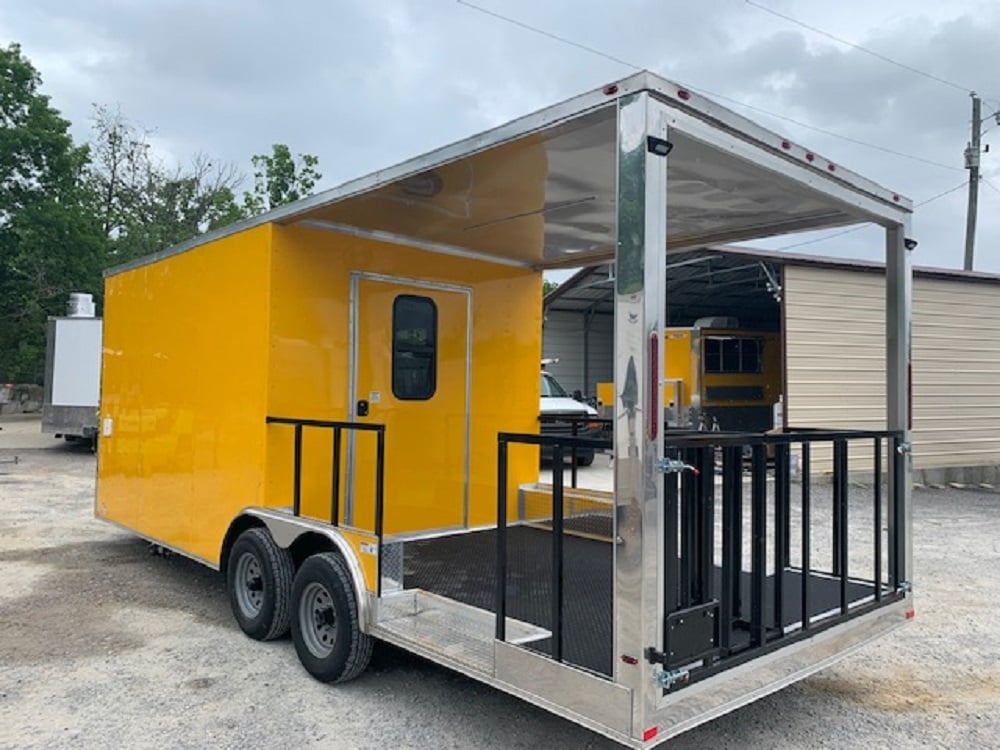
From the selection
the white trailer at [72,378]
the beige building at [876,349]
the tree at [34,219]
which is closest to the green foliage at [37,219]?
the tree at [34,219]

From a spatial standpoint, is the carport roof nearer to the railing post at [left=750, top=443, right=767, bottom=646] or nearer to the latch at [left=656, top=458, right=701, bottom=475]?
the railing post at [left=750, top=443, right=767, bottom=646]

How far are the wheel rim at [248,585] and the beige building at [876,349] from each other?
28.2 ft

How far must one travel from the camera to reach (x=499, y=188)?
397cm

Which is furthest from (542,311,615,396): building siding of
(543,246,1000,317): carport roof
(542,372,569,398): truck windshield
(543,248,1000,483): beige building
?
(542,372,569,398): truck windshield

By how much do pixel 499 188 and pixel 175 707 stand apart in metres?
2.97

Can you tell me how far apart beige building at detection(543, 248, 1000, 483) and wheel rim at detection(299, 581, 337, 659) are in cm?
876

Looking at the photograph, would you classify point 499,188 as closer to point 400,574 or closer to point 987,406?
point 400,574

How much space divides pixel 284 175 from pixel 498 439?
1736cm

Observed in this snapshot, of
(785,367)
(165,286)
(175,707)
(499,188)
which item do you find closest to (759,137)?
(499,188)

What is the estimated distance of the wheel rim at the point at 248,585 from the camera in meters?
4.63

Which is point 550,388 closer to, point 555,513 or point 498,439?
point 498,439

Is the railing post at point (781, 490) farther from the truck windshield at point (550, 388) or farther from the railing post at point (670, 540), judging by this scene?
the truck windshield at point (550, 388)

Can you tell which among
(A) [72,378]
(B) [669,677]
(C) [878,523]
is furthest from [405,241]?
(A) [72,378]

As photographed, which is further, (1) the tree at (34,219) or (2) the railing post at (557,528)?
(1) the tree at (34,219)
